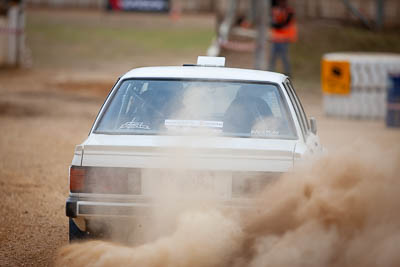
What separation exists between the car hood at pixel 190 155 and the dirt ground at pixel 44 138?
1.17 m

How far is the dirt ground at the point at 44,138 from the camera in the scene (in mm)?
7176

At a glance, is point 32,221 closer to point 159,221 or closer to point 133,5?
point 159,221

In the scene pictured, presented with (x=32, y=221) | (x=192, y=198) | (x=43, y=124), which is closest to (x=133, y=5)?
(x=43, y=124)

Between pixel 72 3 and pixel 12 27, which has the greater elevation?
pixel 12 27

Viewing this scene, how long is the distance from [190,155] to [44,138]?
7638 mm

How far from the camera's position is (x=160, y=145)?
5664mm

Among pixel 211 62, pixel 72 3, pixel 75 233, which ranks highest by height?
pixel 211 62

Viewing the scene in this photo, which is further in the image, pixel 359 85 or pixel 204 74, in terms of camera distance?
pixel 359 85

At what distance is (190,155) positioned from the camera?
558 cm

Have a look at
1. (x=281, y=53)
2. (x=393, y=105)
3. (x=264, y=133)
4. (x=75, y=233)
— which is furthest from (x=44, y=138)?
(x=281, y=53)

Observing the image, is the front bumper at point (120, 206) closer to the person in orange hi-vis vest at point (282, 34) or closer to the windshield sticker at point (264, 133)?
the windshield sticker at point (264, 133)

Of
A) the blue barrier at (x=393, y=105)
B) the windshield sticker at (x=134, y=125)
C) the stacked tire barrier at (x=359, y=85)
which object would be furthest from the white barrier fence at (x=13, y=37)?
the windshield sticker at (x=134, y=125)

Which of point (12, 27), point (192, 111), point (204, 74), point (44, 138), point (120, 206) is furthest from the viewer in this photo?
point (12, 27)

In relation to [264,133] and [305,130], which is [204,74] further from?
[305,130]
